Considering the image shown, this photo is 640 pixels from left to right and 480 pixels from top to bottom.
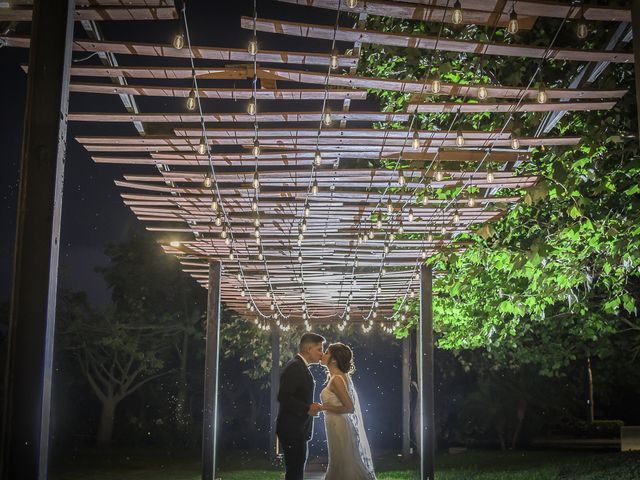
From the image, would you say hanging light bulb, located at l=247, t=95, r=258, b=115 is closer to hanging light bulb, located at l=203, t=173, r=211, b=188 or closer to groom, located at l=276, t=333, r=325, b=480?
hanging light bulb, located at l=203, t=173, r=211, b=188

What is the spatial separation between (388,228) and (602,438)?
81.4ft

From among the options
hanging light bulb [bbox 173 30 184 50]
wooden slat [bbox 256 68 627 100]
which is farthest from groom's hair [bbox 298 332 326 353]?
hanging light bulb [bbox 173 30 184 50]

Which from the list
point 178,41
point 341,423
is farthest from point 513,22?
point 341,423

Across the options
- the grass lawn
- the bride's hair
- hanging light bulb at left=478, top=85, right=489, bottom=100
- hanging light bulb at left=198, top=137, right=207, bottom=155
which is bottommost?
the grass lawn

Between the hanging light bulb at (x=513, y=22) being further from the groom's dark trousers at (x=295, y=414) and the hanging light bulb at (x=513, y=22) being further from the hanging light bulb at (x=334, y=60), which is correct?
the groom's dark trousers at (x=295, y=414)

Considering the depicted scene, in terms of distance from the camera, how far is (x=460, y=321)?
14.2 m

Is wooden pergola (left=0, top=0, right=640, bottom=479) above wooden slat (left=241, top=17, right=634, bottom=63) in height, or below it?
below

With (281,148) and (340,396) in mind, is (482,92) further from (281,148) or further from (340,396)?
(340,396)

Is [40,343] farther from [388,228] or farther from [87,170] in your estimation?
[87,170]

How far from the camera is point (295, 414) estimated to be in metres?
7.09

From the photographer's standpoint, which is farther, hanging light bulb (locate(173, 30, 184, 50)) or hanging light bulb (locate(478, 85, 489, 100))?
hanging light bulb (locate(478, 85, 489, 100))

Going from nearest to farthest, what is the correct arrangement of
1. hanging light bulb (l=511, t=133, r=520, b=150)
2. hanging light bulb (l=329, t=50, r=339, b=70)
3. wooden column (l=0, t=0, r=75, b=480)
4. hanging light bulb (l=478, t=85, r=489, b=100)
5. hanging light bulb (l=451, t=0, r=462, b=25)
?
wooden column (l=0, t=0, r=75, b=480) → hanging light bulb (l=451, t=0, r=462, b=25) → hanging light bulb (l=329, t=50, r=339, b=70) → hanging light bulb (l=478, t=85, r=489, b=100) → hanging light bulb (l=511, t=133, r=520, b=150)

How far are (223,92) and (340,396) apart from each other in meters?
3.21

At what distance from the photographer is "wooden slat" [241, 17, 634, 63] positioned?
4.50 metres
